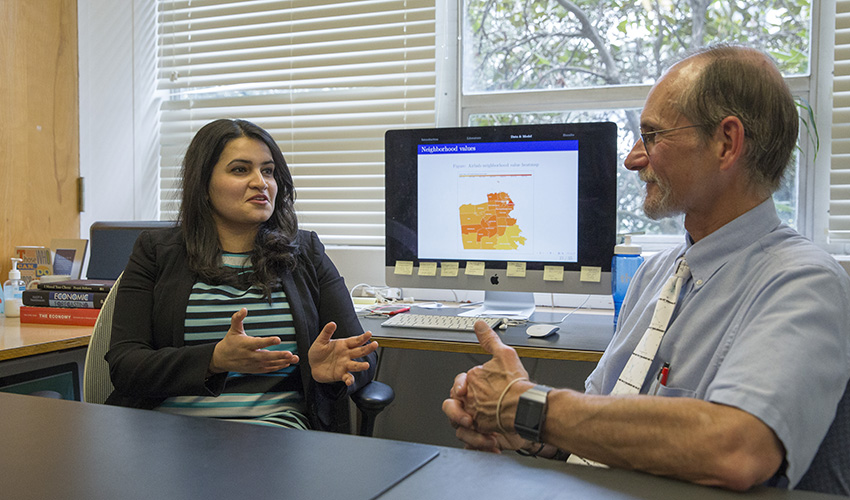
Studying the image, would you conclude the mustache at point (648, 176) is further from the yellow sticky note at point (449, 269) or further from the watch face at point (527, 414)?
the yellow sticky note at point (449, 269)

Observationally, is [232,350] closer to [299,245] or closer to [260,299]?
[260,299]

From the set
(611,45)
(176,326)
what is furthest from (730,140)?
(611,45)

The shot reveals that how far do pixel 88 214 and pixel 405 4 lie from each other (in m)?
1.74

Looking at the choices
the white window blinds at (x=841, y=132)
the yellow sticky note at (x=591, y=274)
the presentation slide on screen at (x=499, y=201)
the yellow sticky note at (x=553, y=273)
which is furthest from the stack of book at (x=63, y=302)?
the white window blinds at (x=841, y=132)

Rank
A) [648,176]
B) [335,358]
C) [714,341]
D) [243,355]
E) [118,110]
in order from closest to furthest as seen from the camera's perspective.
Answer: [714,341] < [648,176] < [243,355] < [335,358] < [118,110]

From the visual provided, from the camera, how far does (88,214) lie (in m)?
3.25

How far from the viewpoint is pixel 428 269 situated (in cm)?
235

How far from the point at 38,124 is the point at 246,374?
6.46ft

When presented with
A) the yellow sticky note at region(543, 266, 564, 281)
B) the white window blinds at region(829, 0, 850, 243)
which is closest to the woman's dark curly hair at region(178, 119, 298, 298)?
the yellow sticky note at region(543, 266, 564, 281)

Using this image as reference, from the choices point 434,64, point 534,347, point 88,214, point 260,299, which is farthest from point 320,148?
point 534,347

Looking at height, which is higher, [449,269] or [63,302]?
[449,269]

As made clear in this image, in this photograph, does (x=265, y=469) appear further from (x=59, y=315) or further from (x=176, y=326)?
(x=59, y=315)

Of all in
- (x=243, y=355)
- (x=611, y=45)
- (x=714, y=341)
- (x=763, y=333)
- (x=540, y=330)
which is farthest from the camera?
(x=611, y=45)

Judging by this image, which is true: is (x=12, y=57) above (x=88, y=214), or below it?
above
